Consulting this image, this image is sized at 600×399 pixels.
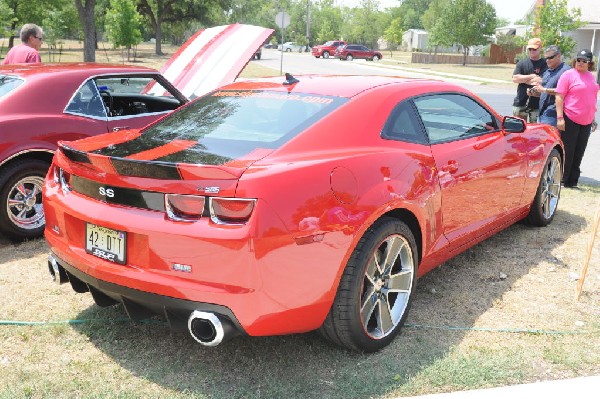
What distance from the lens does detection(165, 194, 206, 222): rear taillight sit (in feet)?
9.37

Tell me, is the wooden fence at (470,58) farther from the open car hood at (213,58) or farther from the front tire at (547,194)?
the front tire at (547,194)

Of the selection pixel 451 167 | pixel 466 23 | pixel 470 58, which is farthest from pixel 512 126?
pixel 470 58

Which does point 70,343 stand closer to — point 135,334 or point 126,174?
point 135,334

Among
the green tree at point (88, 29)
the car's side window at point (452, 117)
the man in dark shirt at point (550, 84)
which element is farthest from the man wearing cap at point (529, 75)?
the green tree at point (88, 29)

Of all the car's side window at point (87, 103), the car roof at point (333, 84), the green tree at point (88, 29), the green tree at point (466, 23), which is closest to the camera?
the car roof at point (333, 84)

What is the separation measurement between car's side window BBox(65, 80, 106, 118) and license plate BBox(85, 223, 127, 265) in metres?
2.78

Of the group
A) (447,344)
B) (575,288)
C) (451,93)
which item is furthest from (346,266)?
(575,288)

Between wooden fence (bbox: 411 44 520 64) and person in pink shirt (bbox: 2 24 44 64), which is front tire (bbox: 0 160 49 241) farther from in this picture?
wooden fence (bbox: 411 44 520 64)

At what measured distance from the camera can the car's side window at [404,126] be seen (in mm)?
3695

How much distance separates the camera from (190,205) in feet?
9.43

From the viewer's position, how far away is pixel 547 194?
19.7 ft

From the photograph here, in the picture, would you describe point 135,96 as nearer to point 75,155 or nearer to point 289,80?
point 289,80

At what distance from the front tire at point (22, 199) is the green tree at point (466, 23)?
46.2 m

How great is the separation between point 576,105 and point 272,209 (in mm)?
6020
